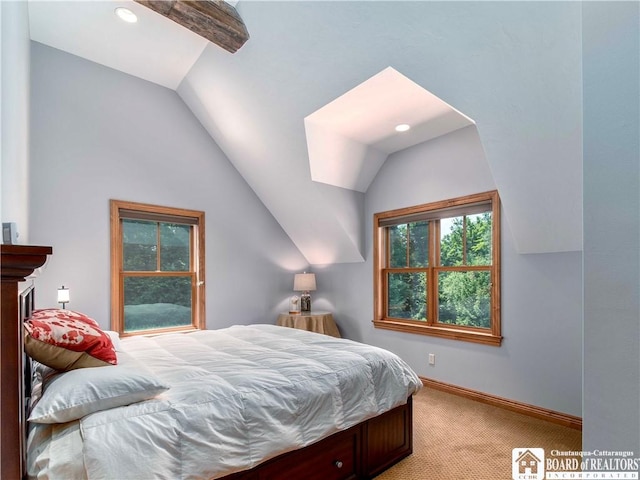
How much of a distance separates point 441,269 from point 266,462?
2.66m

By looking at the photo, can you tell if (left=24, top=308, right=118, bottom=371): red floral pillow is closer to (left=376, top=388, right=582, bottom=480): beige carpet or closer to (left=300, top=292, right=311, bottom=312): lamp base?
(left=376, top=388, right=582, bottom=480): beige carpet

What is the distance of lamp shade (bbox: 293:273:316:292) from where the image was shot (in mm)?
4668

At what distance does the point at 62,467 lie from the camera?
1.08 meters

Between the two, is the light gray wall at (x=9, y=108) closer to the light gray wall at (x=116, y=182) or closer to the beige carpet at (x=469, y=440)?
the light gray wall at (x=116, y=182)

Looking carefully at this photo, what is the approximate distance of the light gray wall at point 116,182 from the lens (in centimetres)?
309

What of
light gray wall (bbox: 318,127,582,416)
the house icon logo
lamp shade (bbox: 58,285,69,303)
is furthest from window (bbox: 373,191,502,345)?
lamp shade (bbox: 58,285,69,303)

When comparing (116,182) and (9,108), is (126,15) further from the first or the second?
(9,108)

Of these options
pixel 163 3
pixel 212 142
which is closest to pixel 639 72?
pixel 163 3

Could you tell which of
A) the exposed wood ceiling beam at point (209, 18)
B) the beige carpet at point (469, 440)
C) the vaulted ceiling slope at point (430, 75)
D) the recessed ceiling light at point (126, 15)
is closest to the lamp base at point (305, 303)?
the vaulted ceiling slope at point (430, 75)

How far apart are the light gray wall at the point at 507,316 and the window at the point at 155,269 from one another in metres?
2.22

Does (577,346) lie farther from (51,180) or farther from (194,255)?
(51,180)

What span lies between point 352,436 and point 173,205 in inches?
122

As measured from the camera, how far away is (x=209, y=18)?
2531mm

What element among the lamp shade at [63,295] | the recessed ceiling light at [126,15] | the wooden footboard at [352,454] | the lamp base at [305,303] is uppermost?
the recessed ceiling light at [126,15]
